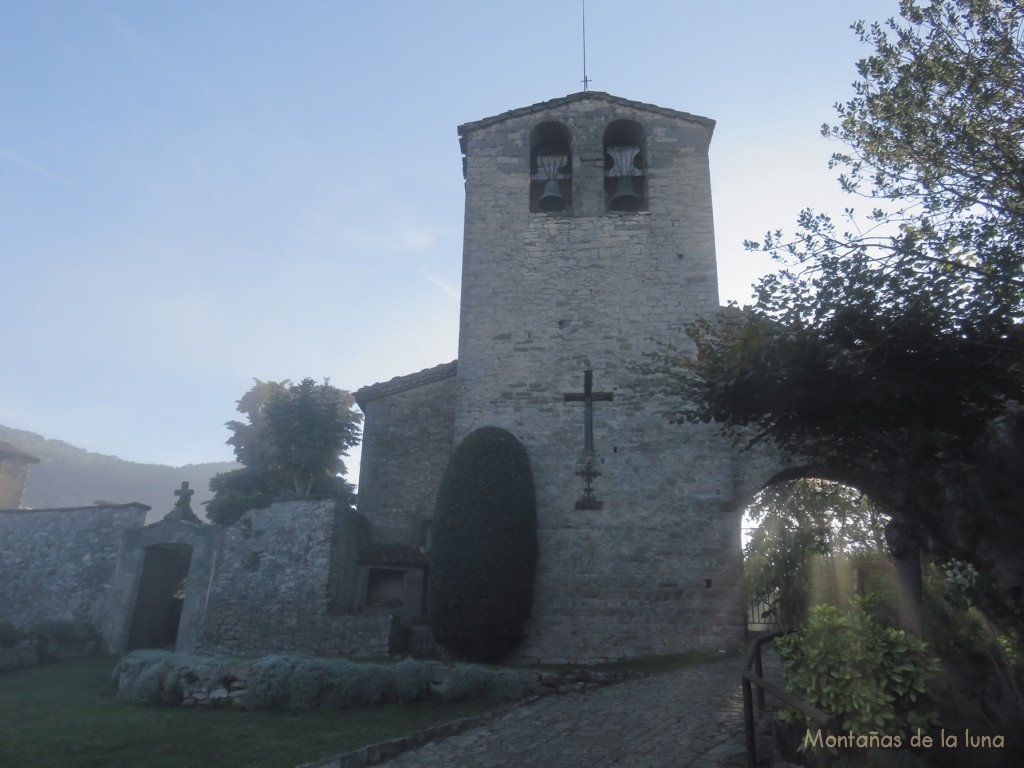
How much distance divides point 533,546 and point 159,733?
6.77m

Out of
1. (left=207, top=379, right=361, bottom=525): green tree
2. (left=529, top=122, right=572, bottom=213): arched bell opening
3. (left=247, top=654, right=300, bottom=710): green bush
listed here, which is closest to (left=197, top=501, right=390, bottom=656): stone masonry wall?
(left=247, top=654, right=300, bottom=710): green bush

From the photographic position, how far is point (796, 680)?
5.88 metres

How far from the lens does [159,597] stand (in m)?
17.3

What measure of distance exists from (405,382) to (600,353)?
4.31m

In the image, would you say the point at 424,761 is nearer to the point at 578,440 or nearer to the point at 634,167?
the point at 578,440

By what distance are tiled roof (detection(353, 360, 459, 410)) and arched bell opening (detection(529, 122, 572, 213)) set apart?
386cm

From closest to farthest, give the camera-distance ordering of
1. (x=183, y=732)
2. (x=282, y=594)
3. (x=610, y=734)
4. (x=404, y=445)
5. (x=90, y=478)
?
(x=610, y=734) → (x=183, y=732) → (x=282, y=594) → (x=404, y=445) → (x=90, y=478)

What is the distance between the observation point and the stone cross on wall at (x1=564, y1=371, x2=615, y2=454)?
14.8 m

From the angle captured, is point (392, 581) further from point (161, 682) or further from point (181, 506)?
point (181, 506)

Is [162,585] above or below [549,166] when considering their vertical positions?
below

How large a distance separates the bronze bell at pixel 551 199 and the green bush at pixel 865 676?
453 inches

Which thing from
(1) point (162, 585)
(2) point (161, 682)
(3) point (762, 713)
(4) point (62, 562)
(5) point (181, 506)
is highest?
(5) point (181, 506)

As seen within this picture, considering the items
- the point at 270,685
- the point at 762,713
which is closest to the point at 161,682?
the point at 270,685

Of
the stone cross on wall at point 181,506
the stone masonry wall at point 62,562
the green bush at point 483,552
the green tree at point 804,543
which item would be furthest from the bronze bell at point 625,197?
the stone masonry wall at point 62,562
